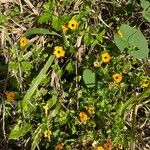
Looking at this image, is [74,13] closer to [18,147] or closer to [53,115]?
[53,115]

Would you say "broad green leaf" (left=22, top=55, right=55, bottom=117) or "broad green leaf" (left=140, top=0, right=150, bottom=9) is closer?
"broad green leaf" (left=22, top=55, right=55, bottom=117)

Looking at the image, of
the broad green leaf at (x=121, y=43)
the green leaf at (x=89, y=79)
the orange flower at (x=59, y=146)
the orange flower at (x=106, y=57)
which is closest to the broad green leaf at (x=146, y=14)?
the broad green leaf at (x=121, y=43)

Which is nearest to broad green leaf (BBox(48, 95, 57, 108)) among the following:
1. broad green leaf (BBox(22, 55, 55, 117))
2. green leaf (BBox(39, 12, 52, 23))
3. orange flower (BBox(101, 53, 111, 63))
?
broad green leaf (BBox(22, 55, 55, 117))

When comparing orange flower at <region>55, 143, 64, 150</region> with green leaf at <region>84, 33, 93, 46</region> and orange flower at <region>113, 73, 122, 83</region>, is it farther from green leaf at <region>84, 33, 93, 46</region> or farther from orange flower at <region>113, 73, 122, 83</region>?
green leaf at <region>84, 33, 93, 46</region>

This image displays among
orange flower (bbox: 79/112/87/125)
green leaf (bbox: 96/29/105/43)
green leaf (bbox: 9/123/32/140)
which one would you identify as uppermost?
green leaf (bbox: 96/29/105/43)

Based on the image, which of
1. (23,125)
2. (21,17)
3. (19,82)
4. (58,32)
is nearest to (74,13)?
(58,32)

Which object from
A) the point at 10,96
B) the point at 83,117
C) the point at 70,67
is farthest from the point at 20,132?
the point at 70,67

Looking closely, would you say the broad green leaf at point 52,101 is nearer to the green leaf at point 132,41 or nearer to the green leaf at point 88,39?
the green leaf at point 88,39

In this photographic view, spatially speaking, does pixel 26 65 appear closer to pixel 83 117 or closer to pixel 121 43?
pixel 83 117
